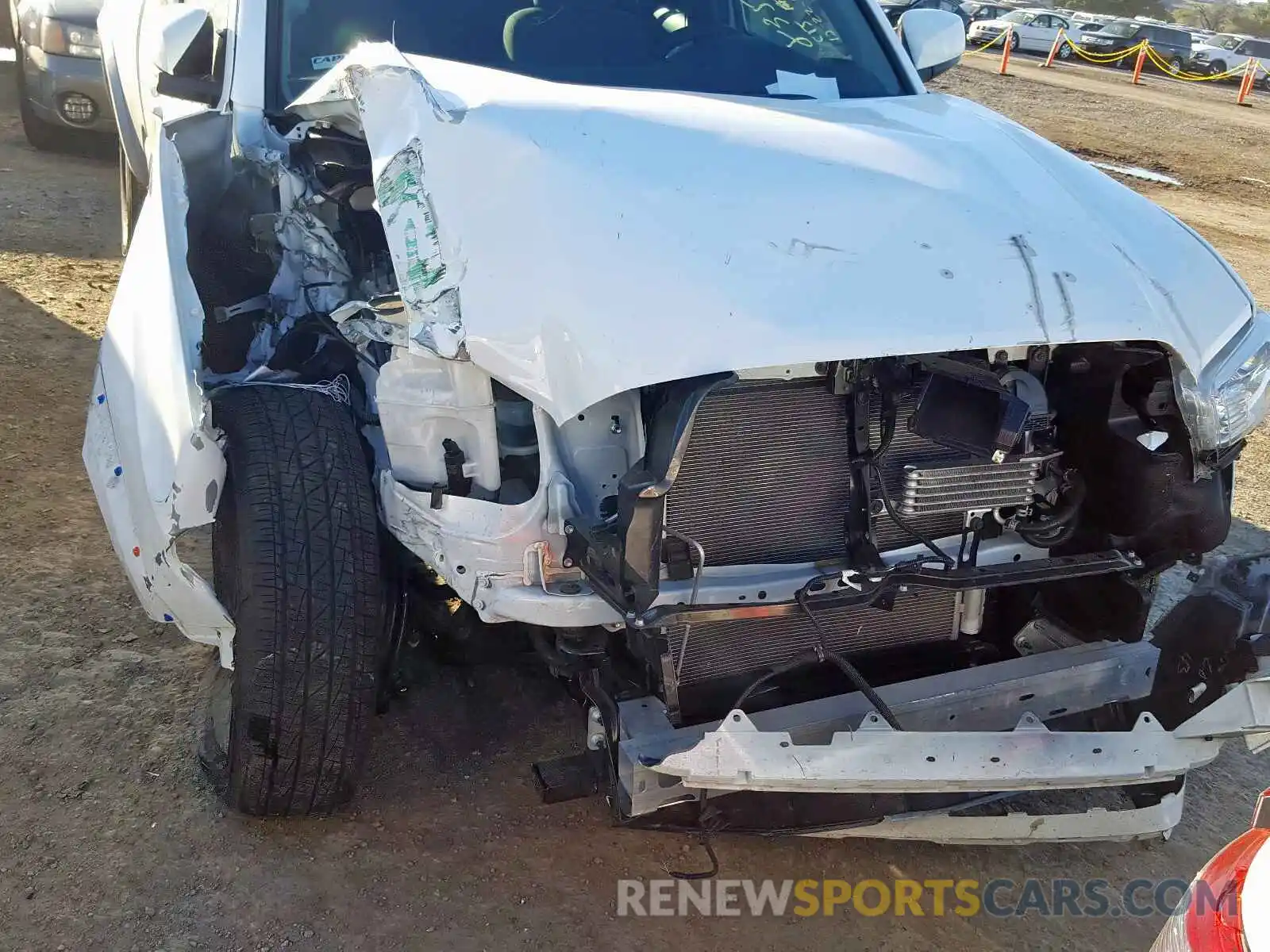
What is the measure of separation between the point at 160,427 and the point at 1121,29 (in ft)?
86.1

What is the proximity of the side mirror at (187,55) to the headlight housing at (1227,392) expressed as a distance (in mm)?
2753

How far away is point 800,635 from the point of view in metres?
2.60

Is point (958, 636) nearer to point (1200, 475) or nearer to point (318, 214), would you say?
point (1200, 475)

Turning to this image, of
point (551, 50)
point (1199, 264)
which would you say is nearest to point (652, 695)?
point (1199, 264)

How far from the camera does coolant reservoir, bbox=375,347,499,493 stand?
2311 mm

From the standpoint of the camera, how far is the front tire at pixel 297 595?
2373 mm

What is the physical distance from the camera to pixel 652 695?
246 cm

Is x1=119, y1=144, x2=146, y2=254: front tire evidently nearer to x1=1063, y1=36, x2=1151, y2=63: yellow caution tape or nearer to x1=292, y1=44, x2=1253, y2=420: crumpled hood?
x1=292, y1=44, x2=1253, y2=420: crumpled hood

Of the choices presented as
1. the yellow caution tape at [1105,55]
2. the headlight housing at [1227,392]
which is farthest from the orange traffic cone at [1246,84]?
the headlight housing at [1227,392]

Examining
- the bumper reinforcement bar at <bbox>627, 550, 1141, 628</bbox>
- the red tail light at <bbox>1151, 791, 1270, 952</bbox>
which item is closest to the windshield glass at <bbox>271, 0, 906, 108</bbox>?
the bumper reinforcement bar at <bbox>627, 550, 1141, 628</bbox>

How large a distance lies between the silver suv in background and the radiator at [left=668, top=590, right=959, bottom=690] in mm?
6926

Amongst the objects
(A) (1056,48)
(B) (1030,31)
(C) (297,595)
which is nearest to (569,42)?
(C) (297,595)

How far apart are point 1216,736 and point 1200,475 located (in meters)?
0.57

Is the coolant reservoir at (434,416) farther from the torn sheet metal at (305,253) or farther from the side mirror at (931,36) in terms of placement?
the side mirror at (931,36)
